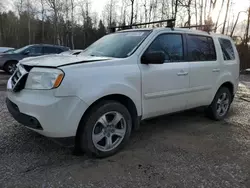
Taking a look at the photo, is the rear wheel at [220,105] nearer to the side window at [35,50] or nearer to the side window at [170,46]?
the side window at [170,46]

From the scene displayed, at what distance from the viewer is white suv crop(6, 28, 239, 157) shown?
9.04 ft

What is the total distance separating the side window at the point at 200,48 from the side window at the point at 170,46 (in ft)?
0.80

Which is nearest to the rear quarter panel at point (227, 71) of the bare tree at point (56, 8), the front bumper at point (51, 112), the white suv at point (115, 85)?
the white suv at point (115, 85)

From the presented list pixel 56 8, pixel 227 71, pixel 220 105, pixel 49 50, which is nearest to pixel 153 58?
pixel 227 71

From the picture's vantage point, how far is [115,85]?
310 cm

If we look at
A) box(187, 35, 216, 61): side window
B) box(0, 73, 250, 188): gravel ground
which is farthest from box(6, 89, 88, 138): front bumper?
box(187, 35, 216, 61): side window

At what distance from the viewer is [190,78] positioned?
411cm

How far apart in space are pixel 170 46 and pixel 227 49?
1.82 m

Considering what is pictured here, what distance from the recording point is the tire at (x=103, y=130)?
9.78 feet

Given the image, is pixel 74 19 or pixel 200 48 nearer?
pixel 200 48

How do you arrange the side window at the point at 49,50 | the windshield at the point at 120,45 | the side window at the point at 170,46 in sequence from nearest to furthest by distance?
the windshield at the point at 120,45, the side window at the point at 170,46, the side window at the point at 49,50

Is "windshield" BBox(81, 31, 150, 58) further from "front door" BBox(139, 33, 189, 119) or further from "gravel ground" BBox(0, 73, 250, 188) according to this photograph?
"gravel ground" BBox(0, 73, 250, 188)

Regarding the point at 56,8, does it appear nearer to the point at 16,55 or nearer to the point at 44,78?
the point at 16,55

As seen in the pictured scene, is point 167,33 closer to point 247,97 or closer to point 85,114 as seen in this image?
point 85,114
